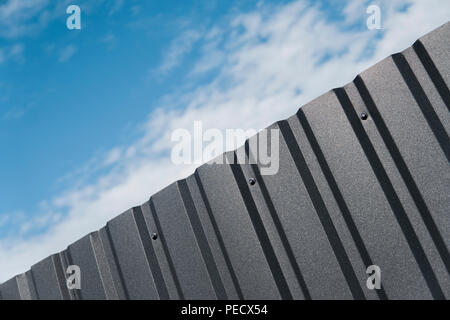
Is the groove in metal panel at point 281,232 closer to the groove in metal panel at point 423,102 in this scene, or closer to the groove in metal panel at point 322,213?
the groove in metal panel at point 322,213

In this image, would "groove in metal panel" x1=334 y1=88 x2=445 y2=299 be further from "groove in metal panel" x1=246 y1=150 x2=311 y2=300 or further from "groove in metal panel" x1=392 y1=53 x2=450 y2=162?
"groove in metal panel" x1=246 y1=150 x2=311 y2=300

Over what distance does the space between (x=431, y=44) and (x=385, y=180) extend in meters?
0.75

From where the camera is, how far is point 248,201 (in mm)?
3061

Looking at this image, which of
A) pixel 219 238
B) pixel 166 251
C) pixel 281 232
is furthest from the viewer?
pixel 166 251

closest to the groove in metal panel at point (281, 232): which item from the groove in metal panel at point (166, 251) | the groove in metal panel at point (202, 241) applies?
the groove in metal panel at point (202, 241)

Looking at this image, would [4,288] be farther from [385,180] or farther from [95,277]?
[385,180]

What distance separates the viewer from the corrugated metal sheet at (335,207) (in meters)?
2.45

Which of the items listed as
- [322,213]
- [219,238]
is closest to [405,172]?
[322,213]

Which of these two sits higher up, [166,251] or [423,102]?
[423,102]

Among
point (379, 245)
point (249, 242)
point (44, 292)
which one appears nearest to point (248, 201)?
point (249, 242)

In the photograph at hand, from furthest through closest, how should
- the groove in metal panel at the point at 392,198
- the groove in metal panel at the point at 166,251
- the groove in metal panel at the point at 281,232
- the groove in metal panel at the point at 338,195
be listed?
1. the groove in metal panel at the point at 166,251
2. the groove in metal panel at the point at 281,232
3. the groove in metal panel at the point at 338,195
4. the groove in metal panel at the point at 392,198

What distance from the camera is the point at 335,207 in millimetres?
2691

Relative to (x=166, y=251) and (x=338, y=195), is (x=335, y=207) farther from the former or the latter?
(x=166, y=251)
